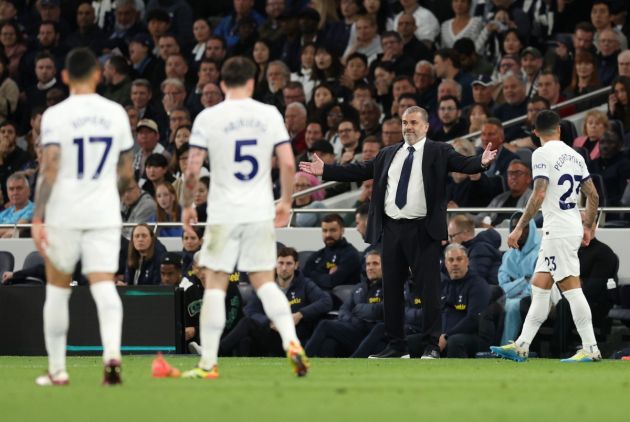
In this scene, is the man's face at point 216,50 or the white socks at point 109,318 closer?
the white socks at point 109,318

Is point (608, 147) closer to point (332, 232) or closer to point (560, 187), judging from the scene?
point (332, 232)

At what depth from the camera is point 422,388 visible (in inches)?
354

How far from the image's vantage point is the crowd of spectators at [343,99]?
15.4 m

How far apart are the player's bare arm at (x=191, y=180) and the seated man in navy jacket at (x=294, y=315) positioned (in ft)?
19.4

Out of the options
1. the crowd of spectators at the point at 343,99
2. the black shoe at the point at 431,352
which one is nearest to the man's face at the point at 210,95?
the crowd of spectators at the point at 343,99

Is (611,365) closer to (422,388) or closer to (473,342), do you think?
(473,342)

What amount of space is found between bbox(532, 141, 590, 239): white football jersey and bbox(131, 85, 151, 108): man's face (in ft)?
35.3

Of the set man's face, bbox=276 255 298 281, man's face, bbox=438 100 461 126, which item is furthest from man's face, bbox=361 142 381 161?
man's face, bbox=276 255 298 281

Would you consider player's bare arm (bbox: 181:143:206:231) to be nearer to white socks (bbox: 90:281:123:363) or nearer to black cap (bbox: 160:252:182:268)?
white socks (bbox: 90:281:123:363)

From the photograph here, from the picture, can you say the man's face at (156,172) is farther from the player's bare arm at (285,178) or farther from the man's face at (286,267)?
the player's bare arm at (285,178)

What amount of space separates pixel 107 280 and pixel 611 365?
16.4 ft

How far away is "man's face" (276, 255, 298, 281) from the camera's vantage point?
51.2ft

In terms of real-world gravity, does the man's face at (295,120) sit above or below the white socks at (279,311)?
above

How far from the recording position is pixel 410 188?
13242mm
